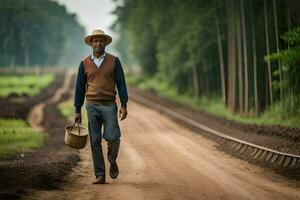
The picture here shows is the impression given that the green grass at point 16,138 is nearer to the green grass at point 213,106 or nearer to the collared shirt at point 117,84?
the collared shirt at point 117,84

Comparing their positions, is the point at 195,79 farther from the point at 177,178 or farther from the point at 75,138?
the point at 75,138

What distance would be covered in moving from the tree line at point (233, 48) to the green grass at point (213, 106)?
1.11 ft

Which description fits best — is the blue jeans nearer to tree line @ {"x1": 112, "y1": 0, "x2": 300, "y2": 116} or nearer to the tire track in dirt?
tree line @ {"x1": 112, "y1": 0, "x2": 300, "y2": 116}

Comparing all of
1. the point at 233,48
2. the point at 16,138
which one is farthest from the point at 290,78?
the point at 16,138

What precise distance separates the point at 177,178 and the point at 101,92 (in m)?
2.02

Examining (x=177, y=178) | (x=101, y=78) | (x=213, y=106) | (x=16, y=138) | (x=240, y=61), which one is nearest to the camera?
(x=101, y=78)

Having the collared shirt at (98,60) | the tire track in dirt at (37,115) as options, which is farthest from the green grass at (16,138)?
the collared shirt at (98,60)

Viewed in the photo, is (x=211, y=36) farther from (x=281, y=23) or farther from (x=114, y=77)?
(x=114, y=77)

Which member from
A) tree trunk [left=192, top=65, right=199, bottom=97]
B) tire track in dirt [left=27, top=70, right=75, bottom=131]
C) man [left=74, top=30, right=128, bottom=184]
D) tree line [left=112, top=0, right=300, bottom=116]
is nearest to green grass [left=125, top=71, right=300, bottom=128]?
tree line [left=112, top=0, right=300, bottom=116]

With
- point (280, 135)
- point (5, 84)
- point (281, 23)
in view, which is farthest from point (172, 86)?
point (280, 135)

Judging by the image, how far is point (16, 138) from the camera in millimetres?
19781

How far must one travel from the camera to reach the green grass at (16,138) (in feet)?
57.2

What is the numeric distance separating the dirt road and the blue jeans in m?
0.42

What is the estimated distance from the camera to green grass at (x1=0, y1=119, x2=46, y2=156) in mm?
17422
